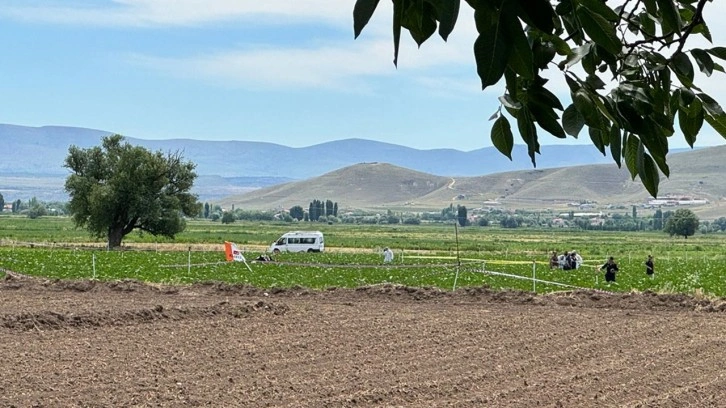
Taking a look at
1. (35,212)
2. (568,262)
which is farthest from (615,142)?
(35,212)

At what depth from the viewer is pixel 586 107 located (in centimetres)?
181

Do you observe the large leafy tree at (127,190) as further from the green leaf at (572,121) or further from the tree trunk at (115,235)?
the green leaf at (572,121)

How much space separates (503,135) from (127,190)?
55.6 m

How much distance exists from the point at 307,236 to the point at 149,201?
10.2 meters

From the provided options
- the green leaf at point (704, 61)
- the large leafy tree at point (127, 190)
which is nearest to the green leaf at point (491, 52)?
the green leaf at point (704, 61)

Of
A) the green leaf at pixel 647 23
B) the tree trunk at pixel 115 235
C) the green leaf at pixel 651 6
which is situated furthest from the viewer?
the tree trunk at pixel 115 235

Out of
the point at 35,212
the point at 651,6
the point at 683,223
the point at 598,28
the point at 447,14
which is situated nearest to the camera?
the point at 447,14

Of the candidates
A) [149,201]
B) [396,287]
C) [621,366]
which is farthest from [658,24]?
[149,201]

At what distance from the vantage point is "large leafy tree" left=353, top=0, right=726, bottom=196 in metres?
1.47

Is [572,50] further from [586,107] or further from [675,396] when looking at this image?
[675,396]

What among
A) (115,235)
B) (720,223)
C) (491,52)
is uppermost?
(491,52)

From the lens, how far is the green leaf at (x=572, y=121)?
70.0 inches

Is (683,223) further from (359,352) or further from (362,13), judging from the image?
(362,13)

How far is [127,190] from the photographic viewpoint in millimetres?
55812
